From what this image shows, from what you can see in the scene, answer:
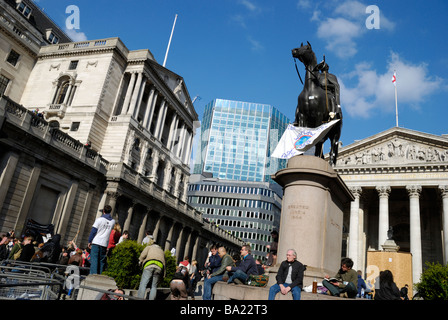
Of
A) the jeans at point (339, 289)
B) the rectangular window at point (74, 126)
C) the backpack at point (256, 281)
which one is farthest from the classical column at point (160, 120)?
the jeans at point (339, 289)

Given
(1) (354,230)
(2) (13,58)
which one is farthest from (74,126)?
(1) (354,230)

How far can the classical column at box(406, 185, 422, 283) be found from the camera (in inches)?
1334

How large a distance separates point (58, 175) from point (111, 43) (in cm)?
1995

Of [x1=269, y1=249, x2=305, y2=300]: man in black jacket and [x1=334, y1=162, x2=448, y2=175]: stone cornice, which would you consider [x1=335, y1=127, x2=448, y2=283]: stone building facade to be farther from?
[x1=269, y1=249, x2=305, y2=300]: man in black jacket

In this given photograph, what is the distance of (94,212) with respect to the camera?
97.1 feet

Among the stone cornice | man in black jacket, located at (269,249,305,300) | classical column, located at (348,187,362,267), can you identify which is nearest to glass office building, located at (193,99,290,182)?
the stone cornice

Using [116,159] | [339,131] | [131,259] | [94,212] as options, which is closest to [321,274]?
[339,131]

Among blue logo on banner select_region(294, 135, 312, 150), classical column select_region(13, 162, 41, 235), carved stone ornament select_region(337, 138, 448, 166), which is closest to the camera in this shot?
blue logo on banner select_region(294, 135, 312, 150)

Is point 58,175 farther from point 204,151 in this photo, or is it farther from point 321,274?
point 204,151

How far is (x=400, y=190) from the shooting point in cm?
4200

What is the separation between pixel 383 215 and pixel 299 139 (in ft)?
103

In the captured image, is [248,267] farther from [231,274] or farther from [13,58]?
[13,58]

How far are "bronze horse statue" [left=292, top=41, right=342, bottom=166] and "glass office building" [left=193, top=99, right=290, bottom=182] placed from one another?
133m
